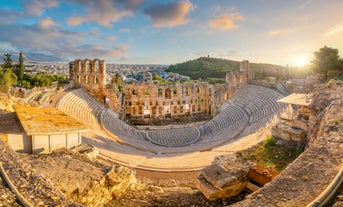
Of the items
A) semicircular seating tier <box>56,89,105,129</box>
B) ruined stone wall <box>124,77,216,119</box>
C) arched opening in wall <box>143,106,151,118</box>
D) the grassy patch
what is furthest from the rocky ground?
arched opening in wall <box>143,106,151,118</box>

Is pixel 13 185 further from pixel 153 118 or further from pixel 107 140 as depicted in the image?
pixel 153 118

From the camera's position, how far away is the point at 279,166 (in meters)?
11.2

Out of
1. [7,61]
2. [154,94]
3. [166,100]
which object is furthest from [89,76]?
[7,61]

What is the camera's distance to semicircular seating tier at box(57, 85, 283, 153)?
25419 mm

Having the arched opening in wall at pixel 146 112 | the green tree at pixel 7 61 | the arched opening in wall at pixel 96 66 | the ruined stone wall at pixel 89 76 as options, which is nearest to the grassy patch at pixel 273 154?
the ruined stone wall at pixel 89 76

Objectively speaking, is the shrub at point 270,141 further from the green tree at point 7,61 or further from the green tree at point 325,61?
the green tree at point 7,61

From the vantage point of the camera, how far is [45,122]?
10.9 meters

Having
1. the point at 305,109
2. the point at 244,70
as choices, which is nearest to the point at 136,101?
the point at 244,70

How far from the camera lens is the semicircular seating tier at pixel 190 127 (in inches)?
1001

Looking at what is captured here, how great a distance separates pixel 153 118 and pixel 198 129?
9.72 metres

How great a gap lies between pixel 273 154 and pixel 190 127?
22.0m

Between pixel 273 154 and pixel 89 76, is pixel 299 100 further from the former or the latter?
pixel 89 76

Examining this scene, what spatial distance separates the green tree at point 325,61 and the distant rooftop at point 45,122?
38.2m

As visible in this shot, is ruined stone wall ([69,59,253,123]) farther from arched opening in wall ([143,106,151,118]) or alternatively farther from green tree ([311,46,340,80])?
green tree ([311,46,340,80])
